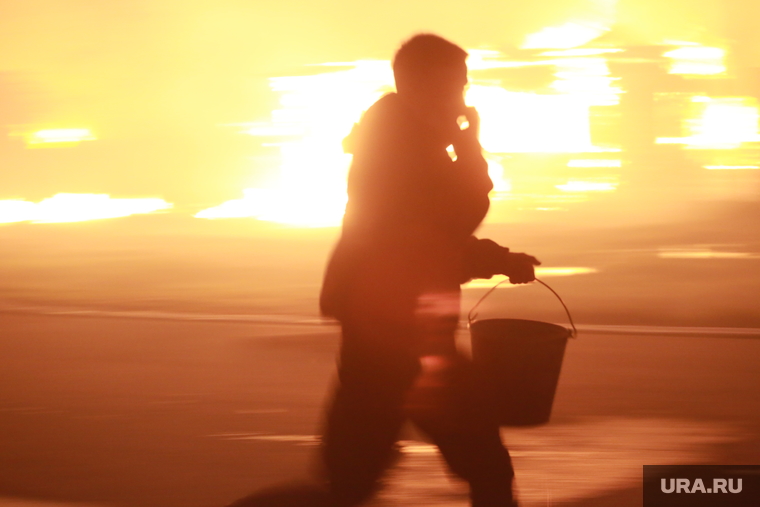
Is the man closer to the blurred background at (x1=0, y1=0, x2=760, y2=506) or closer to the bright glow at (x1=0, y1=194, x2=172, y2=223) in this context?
the blurred background at (x1=0, y1=0, x2=760, y2=506)

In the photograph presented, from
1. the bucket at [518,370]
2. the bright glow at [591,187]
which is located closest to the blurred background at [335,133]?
the bright glow at [591,187]

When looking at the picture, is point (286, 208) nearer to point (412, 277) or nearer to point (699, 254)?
point (699, 254)

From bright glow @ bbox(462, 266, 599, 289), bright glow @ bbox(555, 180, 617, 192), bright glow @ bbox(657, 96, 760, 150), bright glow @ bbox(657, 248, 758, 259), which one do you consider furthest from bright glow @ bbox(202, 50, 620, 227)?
bright glow @ bbox(462, 266, 599, 289)

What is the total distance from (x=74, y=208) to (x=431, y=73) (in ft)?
46.6

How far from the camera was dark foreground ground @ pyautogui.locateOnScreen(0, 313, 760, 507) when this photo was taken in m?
4.11

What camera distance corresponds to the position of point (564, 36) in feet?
50.3

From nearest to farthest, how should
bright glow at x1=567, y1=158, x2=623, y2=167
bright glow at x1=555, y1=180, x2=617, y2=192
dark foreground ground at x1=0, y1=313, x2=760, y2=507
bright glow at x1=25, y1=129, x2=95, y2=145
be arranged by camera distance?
dark foreground ground at x1=0, y1=313, x2=760, y2=507 < bright glow at x1=555, y1=180, x2=617, y2=192 < bright glow at x1=567, y1=158, x2=623, y2=167 < bright glow at x1=25, y1=129, x2=95, y2=145

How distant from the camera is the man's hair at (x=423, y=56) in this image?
2555mm

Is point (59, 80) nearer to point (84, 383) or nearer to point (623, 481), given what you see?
point (84, 383)

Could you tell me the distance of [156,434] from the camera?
477 cm

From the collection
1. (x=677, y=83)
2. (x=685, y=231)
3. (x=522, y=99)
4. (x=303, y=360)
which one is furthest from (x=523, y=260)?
(x=677, y=83)

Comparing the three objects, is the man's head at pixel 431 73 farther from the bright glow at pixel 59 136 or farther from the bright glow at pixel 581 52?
the bright glow at pixel 59 136

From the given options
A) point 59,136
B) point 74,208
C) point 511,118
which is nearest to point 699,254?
point 511,118

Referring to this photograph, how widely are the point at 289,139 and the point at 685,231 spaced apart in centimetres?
703
